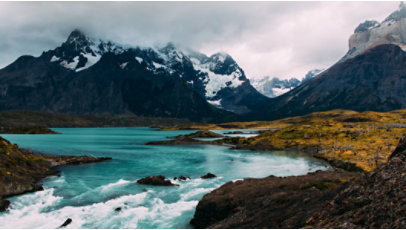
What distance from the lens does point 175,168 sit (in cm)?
8756

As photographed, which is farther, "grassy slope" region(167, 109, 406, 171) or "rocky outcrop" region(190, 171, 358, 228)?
"grassy slope" region(167, 109, 406, 171)

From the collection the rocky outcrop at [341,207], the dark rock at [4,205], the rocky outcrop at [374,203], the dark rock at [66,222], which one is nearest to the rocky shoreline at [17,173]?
the dark rock at [4,205]

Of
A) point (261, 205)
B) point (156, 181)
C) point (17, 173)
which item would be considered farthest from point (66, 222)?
point (17, 173)

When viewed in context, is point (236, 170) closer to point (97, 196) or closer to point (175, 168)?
point (175, 168)

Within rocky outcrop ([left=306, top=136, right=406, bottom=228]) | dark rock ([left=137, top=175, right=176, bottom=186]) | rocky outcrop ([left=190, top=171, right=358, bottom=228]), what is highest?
rocky outcrop ([left=306, top=136, right=406, bottom=228])

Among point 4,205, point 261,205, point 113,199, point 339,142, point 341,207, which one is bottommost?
point 113,199

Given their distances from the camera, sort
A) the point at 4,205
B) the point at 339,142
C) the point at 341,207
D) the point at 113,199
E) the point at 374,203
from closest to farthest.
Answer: the point at 374,203, the point at 341,207, the point at 4,205, the point at 113,199, the point at 339,142

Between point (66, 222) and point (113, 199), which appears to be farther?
point (113, 199)

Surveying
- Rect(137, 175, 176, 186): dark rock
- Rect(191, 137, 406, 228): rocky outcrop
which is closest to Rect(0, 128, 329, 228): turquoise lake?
Rect(137, 175, 176, 186): dark rock

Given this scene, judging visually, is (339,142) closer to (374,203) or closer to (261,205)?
(261,205)

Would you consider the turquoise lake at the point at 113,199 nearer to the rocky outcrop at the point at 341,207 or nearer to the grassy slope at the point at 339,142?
the rocky outcrop at the point at 341,207

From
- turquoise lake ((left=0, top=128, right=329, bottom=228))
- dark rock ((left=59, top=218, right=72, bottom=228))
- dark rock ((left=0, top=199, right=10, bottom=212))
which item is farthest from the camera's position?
dark rock ((left=0, top=199, right=10, bottom=212))

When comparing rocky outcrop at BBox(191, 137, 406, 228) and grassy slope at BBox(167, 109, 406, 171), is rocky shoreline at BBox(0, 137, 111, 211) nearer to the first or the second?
rocky outcrop at BBox(191, 137, 406, 228)

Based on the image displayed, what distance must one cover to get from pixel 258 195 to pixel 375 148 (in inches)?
2996
